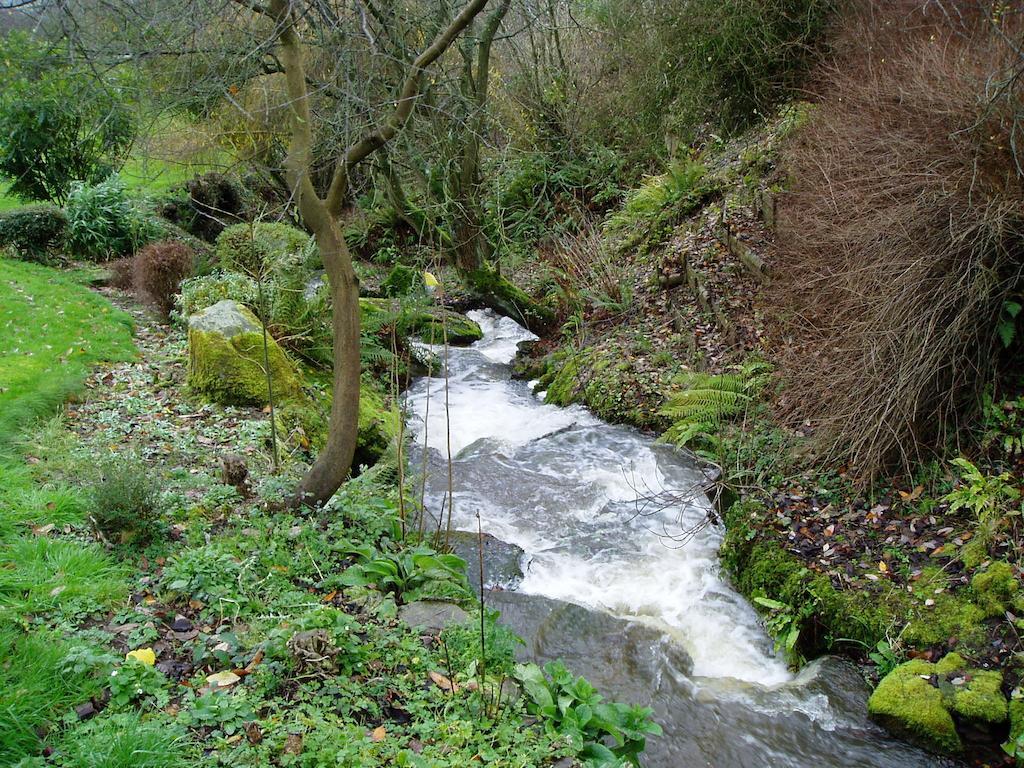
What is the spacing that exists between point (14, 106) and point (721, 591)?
1608 cm

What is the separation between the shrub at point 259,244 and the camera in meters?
11.5

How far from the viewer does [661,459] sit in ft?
26.4

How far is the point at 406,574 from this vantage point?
4.86 metres

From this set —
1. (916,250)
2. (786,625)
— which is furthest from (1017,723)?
(916,250)

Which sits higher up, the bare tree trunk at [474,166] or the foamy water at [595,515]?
the bare tree trunk at [474,166]

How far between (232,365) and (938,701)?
23.0ft

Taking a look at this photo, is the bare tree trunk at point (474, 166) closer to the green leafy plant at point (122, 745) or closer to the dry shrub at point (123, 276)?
the dry shrub at point (123, 276)

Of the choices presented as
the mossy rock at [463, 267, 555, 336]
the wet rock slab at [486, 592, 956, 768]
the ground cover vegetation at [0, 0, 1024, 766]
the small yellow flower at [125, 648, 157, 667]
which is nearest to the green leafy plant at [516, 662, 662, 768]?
the ground cover vegetation at [0, 0, 1024, 766]

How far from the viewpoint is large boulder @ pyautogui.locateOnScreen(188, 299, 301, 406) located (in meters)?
7.76

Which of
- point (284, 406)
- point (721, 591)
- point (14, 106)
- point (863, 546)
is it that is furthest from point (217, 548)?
point (14, 106)

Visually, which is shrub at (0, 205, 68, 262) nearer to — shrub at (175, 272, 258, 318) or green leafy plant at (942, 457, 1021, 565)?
shrub at (175, 272, 258, 318)

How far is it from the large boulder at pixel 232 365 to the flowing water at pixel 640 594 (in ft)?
5.92

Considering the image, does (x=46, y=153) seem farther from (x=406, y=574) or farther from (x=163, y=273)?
(x=406, y=574)

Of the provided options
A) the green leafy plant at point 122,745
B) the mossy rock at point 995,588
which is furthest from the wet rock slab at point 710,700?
the green leafy plant at point 122,745
